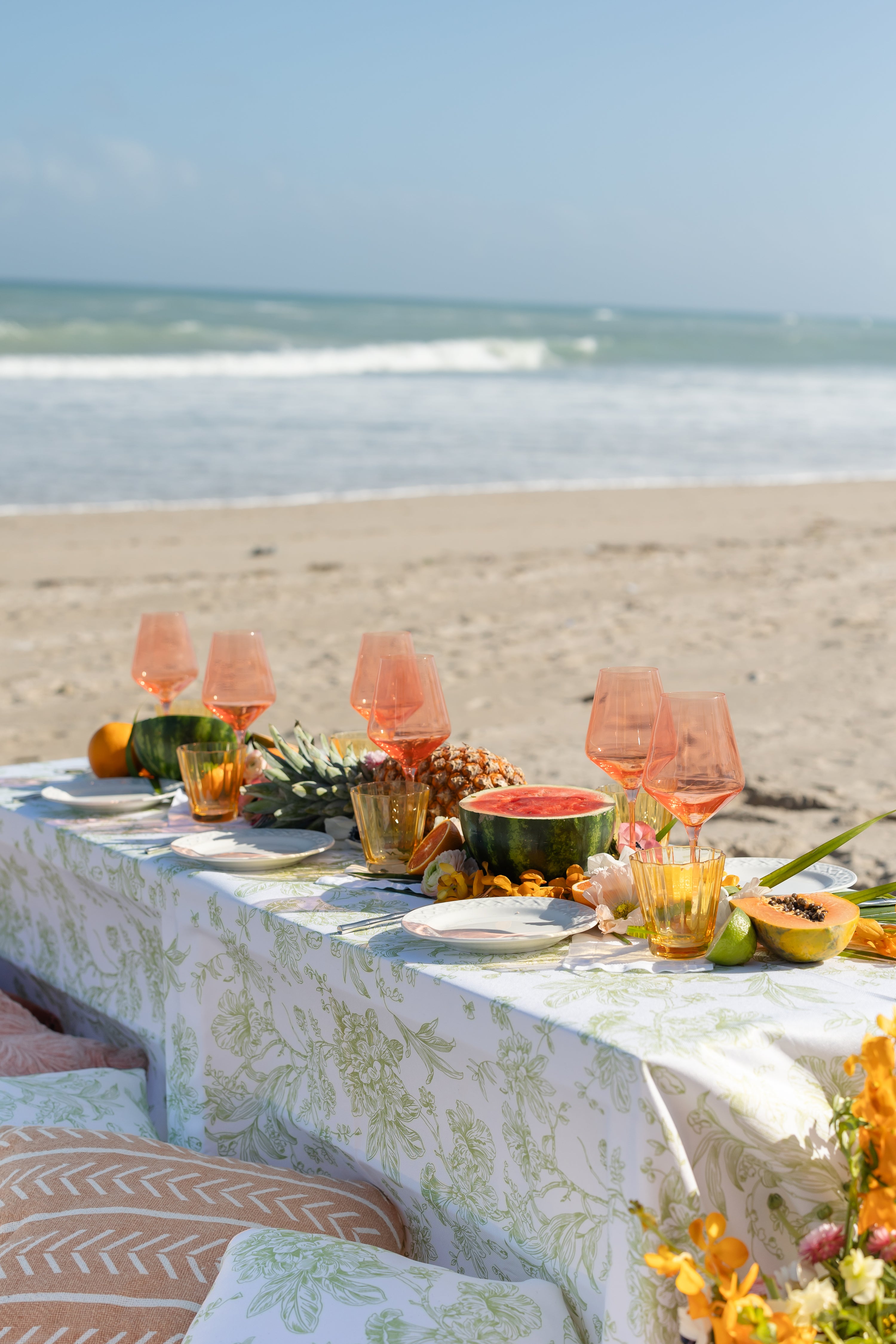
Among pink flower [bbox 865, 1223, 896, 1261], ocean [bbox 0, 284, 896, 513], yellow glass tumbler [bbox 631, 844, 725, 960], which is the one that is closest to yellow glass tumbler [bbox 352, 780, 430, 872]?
yellow glass tumbler [bbox 631, 844, 725, 960]

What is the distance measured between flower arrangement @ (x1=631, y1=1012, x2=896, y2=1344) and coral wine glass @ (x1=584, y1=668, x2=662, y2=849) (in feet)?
1.80

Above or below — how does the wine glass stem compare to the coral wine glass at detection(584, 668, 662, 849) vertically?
below

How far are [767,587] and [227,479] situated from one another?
633 centimetres

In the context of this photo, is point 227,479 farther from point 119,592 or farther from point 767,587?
point 767,587

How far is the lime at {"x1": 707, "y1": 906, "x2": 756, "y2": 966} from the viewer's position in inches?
59.7

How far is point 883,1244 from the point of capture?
1.21 m

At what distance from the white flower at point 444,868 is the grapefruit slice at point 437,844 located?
14 millimetres

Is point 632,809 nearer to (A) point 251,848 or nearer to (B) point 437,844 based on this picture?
(B) point 437,844

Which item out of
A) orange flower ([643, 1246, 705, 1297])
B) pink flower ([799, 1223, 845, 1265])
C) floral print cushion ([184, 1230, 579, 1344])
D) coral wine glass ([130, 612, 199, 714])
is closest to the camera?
orange flower ([643, 1246, 705, 1297])

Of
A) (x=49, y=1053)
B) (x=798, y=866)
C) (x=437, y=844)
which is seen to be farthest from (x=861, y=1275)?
(x=49, y=1053)

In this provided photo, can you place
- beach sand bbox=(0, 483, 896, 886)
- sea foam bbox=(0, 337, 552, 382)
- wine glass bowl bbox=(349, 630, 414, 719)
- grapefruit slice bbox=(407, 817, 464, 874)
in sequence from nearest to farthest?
grapefruit slice bbox=(407, 817, 464, 874) < wine glass bowl bbox=(349, 630, 414, 719) < beach sand bbox=(0, 483, 896, 886) < sea foam bbox=(0, 337, 552, 382)

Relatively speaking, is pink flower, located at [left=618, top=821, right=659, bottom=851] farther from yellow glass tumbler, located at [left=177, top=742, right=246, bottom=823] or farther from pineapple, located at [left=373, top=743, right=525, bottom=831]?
yellow glass tumbler, located at [left=177, top=742, right=246, bottom=823]

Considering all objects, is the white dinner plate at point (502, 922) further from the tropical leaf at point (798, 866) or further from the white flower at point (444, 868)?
the tropical leaf at point (798, 866)

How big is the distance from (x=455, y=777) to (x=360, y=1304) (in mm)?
822
